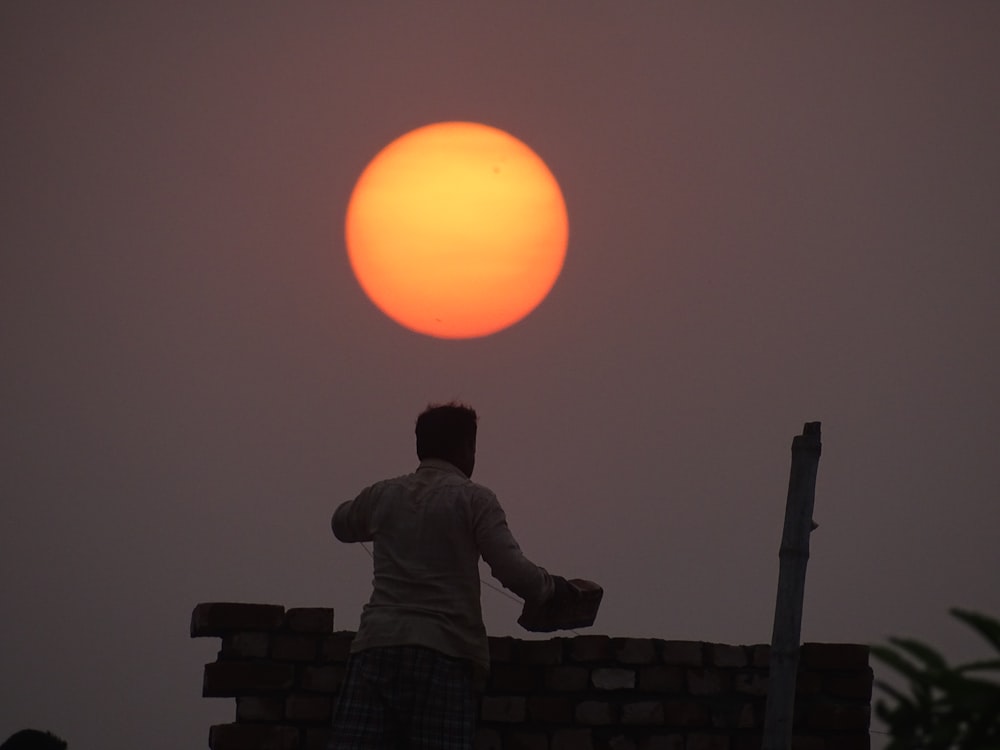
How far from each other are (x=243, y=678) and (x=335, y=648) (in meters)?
0.39

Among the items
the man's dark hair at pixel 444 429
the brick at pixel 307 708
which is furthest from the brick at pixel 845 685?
the man's dark hair at pixel 444 429

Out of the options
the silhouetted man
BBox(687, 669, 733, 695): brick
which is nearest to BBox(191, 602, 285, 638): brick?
the silhouetted man

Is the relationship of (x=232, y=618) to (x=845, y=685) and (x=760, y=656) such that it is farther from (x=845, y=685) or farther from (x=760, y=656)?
(x=845, y=685)

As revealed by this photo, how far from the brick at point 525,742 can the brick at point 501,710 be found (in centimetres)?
6

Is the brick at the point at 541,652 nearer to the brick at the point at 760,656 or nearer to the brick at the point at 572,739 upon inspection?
the brick at the point at 572,739

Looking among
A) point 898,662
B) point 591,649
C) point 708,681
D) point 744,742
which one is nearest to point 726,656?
point 708,681

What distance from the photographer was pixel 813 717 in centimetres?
555

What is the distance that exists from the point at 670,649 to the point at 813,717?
69 cm

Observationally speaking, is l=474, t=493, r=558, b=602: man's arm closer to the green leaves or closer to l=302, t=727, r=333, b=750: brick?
l=302, t=727, r=333, b=750: brick

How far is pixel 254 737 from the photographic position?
5191 mm

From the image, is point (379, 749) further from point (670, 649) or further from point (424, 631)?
point (670, 649)

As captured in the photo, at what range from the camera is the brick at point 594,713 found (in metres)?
5.40

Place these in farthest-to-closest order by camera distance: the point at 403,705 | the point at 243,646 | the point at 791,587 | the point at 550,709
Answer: the point at 550,709
the point at 243,646
the point at 791,587
the point at 403,705

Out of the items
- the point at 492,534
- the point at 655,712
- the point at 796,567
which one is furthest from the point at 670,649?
the point at 492,534
